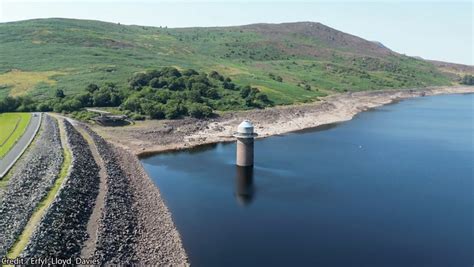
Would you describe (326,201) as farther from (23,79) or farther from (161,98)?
(23,79)

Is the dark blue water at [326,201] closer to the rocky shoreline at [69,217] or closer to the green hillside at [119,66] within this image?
the rocky shoreline at [69,217]

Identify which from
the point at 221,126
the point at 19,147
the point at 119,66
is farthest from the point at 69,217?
the point at 119,66

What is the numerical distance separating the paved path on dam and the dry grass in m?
40.0

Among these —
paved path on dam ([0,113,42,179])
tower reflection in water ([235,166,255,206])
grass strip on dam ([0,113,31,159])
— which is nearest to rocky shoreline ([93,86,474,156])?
paved path on dam ([0,113,42,179])

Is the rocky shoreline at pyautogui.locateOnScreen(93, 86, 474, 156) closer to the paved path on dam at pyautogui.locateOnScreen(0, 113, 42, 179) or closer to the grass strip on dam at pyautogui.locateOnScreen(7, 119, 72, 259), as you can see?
the paved path on dam at pyautogui.locateOnScreen(0, 113, 42, 179)

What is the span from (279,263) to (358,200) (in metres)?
17.1

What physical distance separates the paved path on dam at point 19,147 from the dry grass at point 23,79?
39994 millimetres

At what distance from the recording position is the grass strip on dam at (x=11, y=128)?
168ft

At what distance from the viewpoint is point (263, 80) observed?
443 ft

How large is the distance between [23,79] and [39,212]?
92.6 metres

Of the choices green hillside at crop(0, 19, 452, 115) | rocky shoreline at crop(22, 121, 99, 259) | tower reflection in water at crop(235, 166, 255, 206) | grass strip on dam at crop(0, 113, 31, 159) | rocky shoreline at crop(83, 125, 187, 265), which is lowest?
tower reflection in water at crop(235, 166, 255, 206)

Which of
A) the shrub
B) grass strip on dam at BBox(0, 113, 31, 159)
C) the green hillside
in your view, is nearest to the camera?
grass strip on dam at BBox(0, 113, 31, 159)

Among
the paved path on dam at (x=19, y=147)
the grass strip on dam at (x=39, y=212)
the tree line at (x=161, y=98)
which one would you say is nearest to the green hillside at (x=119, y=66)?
the tree line at (x=161, y=98)

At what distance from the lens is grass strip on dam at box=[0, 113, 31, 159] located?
51059 mm
